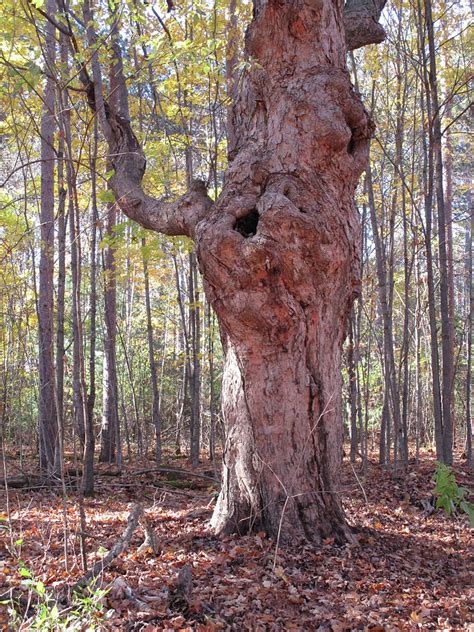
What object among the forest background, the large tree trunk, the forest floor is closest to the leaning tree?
the large tree trunk

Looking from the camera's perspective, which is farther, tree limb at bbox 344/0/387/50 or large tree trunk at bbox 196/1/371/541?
tree limb at bbox 344/0/387/50

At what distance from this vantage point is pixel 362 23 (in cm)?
503

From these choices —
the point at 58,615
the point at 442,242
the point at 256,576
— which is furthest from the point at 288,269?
the point at 442,242

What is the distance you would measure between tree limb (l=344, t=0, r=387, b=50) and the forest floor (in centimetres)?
421

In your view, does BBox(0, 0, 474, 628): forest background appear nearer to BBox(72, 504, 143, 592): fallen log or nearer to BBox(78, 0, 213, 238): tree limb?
BBox(78, 0, 213, 238): tree limb

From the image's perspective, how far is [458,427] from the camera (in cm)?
1816

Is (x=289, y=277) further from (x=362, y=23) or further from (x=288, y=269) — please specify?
(x=362, y=23)

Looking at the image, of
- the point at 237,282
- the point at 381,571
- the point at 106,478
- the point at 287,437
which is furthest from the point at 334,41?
the point at 106,478

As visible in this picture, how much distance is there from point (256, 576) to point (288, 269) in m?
2.14

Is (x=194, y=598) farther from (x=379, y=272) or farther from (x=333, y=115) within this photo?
(x=379, y=272)

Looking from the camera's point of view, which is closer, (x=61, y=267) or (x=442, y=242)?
(x=61, y=267)

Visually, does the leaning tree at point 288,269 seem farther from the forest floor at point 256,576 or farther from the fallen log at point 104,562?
the fallen log at point 104,562

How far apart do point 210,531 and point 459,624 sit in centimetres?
196

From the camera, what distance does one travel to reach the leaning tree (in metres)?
3.87
